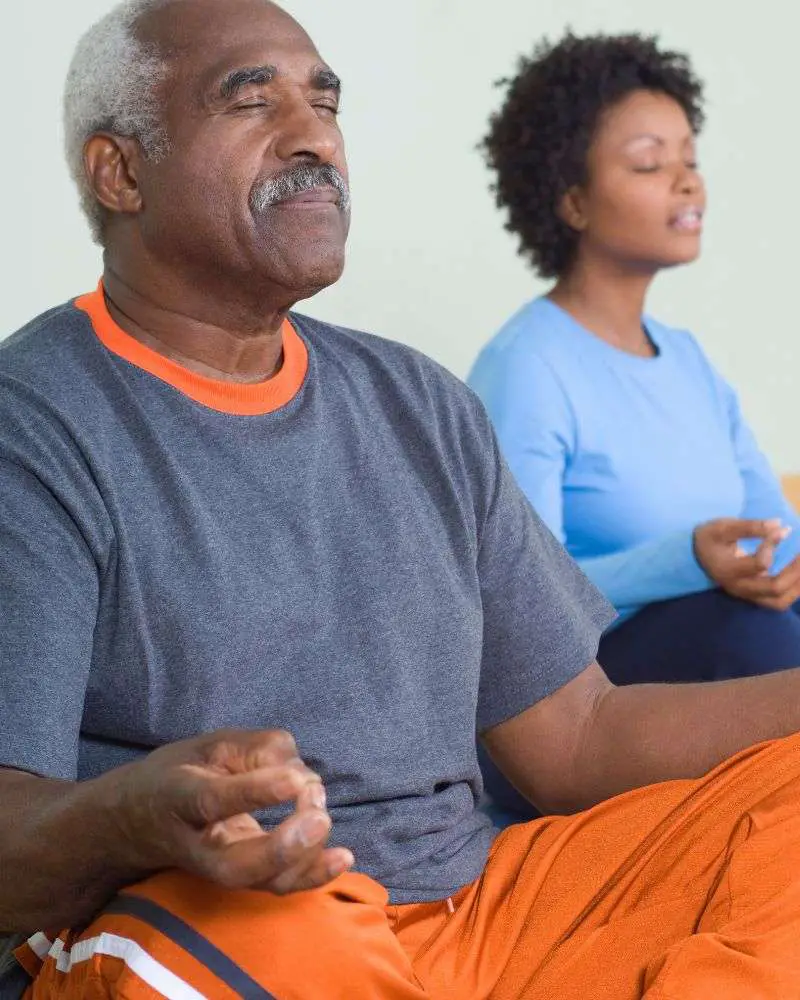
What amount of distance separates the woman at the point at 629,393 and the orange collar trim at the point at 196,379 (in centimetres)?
91

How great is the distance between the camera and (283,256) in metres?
1.54

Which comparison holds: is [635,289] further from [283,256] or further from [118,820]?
[118,820]

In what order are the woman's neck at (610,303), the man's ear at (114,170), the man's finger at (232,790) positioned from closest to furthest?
1. the man's finger at (232,790)
2. the man's ear at (114,170)
3. the woman's neck at (610,303)

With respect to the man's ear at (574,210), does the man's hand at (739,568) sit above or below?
below

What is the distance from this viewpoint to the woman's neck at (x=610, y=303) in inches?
111

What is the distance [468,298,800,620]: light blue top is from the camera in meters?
2.47

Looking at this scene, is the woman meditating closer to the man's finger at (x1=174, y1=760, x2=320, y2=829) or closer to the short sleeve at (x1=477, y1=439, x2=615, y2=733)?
the short sleeve at (x1=477, y1=439, x2=615, y2=733)

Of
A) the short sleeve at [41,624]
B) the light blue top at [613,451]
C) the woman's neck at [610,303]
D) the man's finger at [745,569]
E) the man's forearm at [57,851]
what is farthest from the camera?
the woman's neck at [610,303]

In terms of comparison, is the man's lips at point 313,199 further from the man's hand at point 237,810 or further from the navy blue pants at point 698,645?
the navy blue pants at point 698,645

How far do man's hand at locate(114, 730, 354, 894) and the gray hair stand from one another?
2.41ft

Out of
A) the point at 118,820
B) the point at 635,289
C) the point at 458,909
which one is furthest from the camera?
the point at 635,289

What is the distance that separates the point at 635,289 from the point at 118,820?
1.98m

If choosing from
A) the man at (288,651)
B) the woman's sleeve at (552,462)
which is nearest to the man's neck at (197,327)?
the man at (288,651)

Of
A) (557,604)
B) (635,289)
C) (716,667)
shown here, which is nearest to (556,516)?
(716,667)
